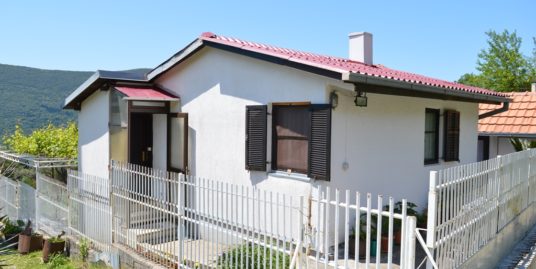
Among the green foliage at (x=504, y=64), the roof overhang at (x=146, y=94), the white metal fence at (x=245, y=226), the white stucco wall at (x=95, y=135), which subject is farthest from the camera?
the green foliage at (x=504, y=64)

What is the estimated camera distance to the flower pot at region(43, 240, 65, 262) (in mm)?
10250

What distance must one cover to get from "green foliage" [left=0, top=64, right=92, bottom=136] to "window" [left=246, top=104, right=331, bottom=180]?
95.6 ft

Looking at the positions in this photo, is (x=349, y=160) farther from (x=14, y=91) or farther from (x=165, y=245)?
(x=14, y=91)

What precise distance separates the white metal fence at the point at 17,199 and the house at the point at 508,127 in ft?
46.1

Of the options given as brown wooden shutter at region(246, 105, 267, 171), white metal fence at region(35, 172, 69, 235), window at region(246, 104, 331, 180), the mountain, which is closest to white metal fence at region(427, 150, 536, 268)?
window at region(246, 104, 331, 180)

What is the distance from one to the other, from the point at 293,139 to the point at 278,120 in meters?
0.51

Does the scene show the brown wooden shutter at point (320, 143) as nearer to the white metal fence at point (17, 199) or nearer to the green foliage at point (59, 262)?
the green foliage at point (59, 262)

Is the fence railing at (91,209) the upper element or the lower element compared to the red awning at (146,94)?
lower

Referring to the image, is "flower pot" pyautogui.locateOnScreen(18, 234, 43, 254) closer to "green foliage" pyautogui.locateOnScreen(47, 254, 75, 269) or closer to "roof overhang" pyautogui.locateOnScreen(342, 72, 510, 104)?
"green foliage" pyautogui.locateOnScreen(47, 254, 75, 269)

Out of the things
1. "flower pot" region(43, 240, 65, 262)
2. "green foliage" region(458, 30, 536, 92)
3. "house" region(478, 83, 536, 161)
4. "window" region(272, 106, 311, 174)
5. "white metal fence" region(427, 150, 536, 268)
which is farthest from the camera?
"green foliage" region(458, 30, 536, 92)

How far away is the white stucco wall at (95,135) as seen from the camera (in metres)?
10.1

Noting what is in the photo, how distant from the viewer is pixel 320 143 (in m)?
7.31

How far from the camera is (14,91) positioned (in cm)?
3794

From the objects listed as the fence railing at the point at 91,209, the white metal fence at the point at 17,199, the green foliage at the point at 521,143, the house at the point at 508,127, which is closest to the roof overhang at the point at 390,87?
the fence railing at the point at 91,209
